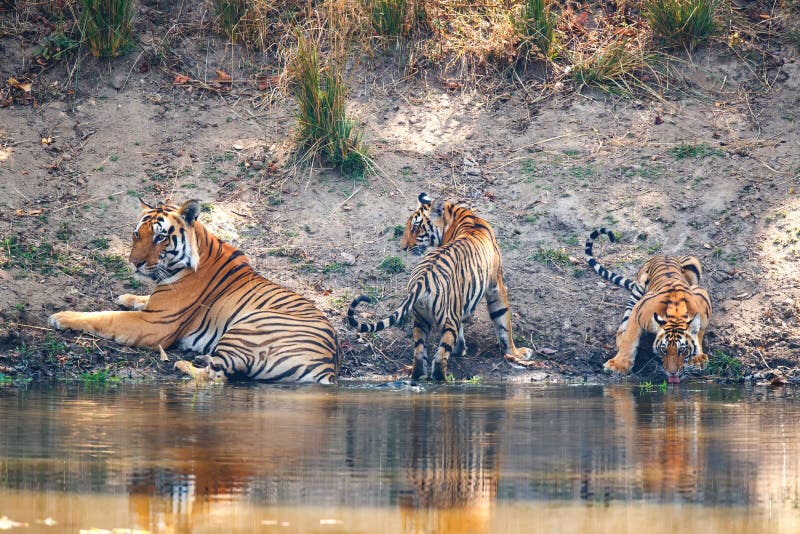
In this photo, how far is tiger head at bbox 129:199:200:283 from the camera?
868 cm

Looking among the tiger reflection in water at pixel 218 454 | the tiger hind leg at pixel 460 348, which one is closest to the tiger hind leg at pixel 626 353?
the tiger hind leg at pixel 460 348

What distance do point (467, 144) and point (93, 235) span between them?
3.95m

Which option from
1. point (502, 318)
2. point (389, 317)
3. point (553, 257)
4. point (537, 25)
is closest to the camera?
point (389, 317)

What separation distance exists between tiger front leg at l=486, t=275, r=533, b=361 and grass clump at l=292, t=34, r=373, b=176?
2.42 m

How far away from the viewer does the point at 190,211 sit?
885cm

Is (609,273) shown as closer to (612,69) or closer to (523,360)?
(523,360)

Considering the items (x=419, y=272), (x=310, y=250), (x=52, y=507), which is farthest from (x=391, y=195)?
(x=52, y=507)

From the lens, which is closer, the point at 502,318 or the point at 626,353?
the point at 626,353

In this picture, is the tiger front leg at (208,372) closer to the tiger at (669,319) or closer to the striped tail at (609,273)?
the tiger at (669,319)

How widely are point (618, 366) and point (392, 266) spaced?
227cm

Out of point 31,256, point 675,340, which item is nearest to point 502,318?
point 675,340

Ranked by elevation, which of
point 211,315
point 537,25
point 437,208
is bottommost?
point 211,315

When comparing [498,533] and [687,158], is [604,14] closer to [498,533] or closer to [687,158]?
[687,158]

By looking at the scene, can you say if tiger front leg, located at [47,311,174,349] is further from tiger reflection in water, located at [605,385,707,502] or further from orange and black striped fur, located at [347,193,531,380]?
tiger reflection in water, located at [605,385,707,502]
